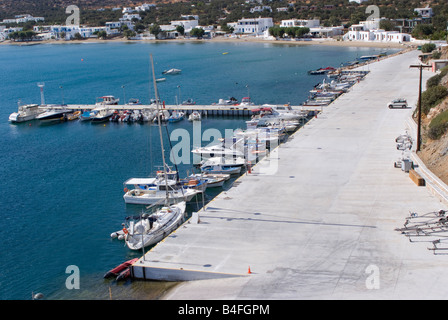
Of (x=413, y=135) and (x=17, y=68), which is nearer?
(x=413, y=135)

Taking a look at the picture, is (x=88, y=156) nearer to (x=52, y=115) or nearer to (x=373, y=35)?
(x=52, y=115)

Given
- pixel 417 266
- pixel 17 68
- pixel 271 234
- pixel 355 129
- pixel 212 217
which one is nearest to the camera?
pixel 417 266

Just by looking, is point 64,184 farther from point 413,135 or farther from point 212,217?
point 413,135

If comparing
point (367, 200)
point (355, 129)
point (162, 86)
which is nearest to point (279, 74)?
point (162, 86)

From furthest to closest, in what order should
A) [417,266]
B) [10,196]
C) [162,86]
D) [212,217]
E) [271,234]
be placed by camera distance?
[162,86], [10,196], [212,217], [271,234], [417,266]

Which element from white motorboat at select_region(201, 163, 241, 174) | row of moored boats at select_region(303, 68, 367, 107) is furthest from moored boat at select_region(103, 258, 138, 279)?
row of moored boats at select_region(303, 68, 367, 107)

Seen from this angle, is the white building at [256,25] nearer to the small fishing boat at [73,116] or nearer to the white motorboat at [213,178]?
the small fishing boat at [73,116]

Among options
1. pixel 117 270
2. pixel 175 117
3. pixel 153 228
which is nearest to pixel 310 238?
pixel 153 228

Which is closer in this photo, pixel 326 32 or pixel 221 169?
pixel 221 169
